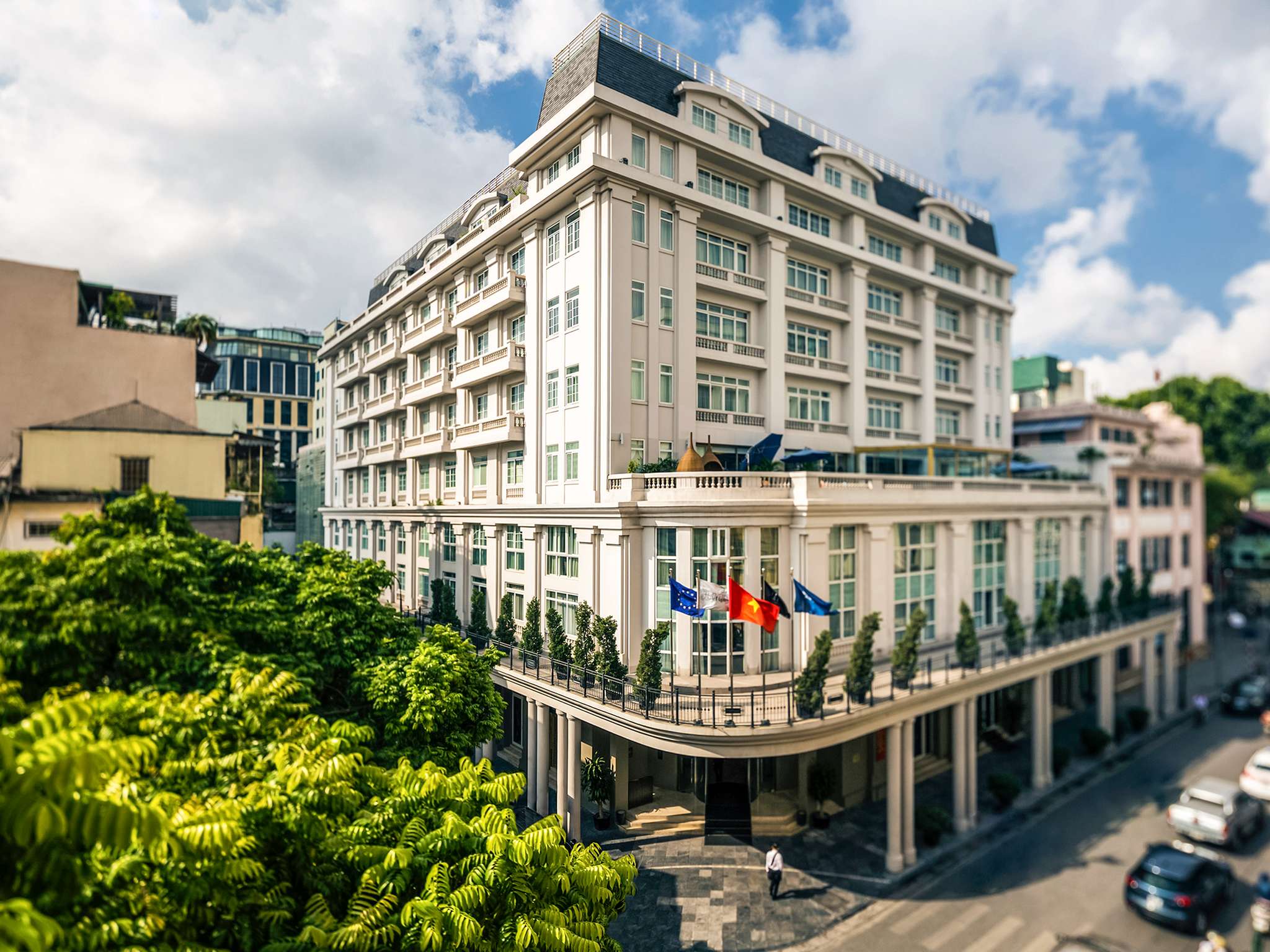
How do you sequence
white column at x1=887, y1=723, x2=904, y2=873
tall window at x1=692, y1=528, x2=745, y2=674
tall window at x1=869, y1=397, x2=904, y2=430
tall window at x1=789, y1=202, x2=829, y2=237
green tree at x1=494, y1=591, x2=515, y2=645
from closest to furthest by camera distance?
1. white column at x1=887, y1=723, x2=904, y2=873
2. tall window at x1=692, y1=528, x2=745, y2=674
3. green tree at x1=494, y1=591, x2=515, y2=645
4. tall window at x1=789, y1=202, x2=829, y2=237
5. tall window at x1=869, y1=397, x2=904, y2=430

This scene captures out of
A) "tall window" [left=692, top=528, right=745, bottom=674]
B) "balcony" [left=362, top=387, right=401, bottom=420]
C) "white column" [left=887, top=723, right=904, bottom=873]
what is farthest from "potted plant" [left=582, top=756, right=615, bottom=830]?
"balcony" [left=362, top=387, right=401, bottom=420]

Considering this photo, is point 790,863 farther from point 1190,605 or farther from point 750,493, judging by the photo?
point 1190,605

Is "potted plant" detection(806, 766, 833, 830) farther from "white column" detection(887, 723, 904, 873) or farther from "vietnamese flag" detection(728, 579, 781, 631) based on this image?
"vietnamese flag" detection(728, 579, 781, 631)

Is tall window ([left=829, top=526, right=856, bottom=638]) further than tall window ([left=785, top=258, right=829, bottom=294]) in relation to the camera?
No

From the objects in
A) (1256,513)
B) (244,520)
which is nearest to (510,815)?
(244,520)

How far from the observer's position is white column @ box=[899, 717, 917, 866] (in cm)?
2294

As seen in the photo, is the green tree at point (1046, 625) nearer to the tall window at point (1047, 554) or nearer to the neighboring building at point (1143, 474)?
the tall window at point (1047, 554)

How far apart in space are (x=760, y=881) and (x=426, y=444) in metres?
29.6

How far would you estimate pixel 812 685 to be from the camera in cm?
2153

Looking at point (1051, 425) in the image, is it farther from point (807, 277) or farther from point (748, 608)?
point (748, 608)

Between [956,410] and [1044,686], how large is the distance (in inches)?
769

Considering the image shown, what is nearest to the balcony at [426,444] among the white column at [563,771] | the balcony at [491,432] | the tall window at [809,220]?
the balcony at [491,432]

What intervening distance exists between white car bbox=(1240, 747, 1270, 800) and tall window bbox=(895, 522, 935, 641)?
502 inches

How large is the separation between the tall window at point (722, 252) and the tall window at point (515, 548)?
15.4m
